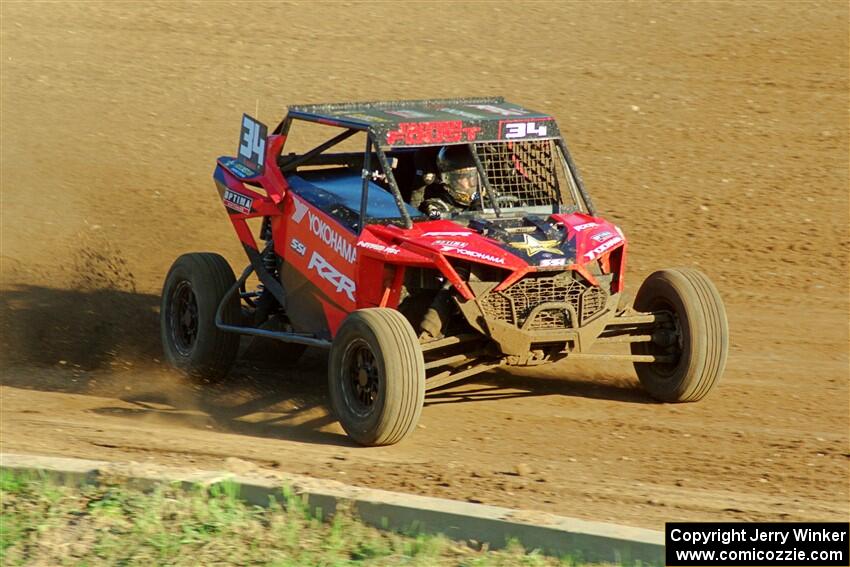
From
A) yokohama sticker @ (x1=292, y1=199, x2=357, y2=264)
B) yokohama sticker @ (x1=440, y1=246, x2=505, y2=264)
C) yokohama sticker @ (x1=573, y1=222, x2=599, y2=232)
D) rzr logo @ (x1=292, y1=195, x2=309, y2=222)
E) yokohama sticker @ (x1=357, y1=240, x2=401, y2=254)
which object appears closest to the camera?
yokohama sticker @ (x1=440, y1=246, x2=505, y2=264)

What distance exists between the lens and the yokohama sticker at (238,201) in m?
8.82

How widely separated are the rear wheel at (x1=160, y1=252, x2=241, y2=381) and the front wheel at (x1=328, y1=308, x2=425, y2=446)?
5.21 feet

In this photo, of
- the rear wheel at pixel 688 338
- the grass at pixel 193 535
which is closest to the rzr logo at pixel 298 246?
the rear wheel at pixel 688 338

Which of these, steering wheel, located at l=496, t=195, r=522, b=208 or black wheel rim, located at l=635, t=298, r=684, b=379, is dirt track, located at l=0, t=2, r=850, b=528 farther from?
steering wheel, located at l=496, t=195, r=522, b=208

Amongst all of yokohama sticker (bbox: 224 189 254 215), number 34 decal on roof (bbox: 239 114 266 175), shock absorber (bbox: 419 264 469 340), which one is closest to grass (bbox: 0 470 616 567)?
shock absorber (bbox: 419 264 469 340)

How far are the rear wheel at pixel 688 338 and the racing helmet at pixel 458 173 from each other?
4.08ft

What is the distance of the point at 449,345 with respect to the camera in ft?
25.6

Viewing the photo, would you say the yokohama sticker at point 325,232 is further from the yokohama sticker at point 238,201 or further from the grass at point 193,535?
the grass at point 193,535

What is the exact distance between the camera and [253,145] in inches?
354

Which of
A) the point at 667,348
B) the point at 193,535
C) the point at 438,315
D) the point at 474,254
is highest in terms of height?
the point at 474,254

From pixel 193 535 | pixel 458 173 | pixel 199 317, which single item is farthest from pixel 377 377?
pixel 199 317

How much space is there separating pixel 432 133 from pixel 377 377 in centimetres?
159

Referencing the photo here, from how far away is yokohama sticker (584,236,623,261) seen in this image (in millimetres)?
7422

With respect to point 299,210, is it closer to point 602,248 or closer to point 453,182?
point 453,182
